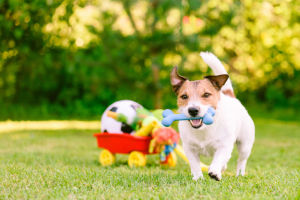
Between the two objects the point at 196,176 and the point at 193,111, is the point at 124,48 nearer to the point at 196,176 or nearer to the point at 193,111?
the point at 196,176

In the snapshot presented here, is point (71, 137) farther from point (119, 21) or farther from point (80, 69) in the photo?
point (119, 21)

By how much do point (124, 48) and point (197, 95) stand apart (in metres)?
6.88

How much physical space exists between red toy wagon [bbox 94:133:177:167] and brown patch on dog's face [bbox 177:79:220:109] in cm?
168

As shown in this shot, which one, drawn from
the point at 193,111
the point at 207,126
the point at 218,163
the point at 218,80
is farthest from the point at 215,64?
the point at 218,163

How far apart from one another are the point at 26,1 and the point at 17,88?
8.15 m

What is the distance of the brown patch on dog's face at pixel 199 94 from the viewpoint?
370cm

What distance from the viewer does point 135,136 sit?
5.33 meters

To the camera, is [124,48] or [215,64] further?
[124,48]

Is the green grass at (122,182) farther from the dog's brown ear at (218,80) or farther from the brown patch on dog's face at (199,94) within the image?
the dog's brown ear at (218,80)

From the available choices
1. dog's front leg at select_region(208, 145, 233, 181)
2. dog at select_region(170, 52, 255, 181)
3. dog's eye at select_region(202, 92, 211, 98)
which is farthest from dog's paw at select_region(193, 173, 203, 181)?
dog's eye at select_region(202, 92, 211, 98)

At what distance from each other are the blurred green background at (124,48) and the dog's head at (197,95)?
16.7 ft

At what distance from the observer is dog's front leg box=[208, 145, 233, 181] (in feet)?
11.6

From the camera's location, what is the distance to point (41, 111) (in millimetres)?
14906

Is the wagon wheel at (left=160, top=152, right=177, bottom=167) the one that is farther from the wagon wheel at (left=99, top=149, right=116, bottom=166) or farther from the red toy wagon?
the wagon wheel at (left=99, top=149, right=116, bottom=166)
